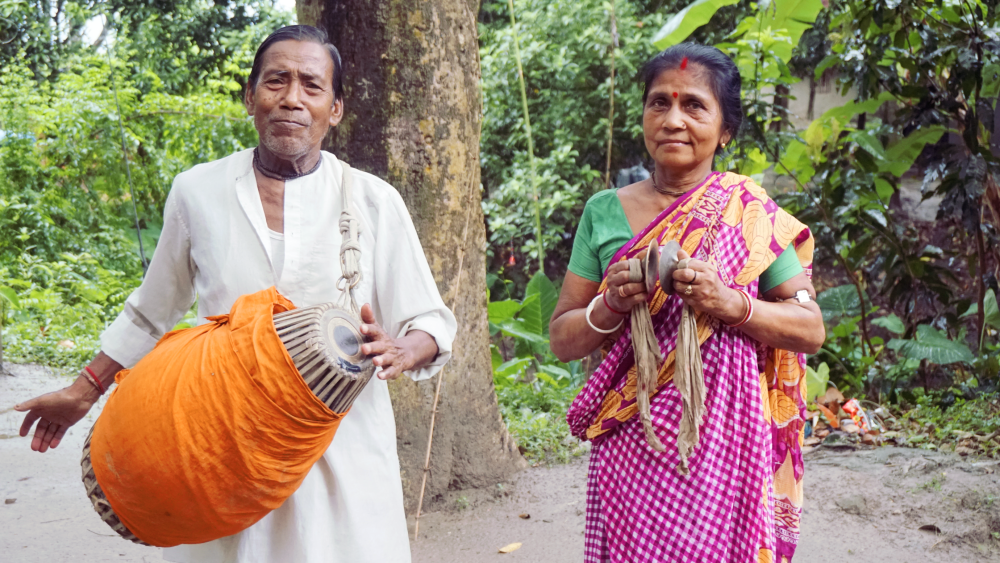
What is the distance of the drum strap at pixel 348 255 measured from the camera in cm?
180

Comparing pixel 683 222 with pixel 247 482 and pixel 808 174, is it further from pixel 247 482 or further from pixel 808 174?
pixel 808 174

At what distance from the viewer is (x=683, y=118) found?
2.02 m

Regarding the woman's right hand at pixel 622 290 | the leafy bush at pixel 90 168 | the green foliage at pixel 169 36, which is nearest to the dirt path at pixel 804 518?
the woman's right hand at pixel 622 290

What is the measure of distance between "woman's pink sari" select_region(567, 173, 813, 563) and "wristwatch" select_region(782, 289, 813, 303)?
0.37 feet

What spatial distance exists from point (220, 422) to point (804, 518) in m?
3.02

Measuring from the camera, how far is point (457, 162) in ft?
12.3

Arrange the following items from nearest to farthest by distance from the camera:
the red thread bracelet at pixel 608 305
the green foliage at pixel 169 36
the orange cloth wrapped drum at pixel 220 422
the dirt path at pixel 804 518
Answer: the orange cloth wrapped drum at pixel 220 422, the red thread bracelet at pixel 608 305, the dirt path at pixel 804 518, the green foliage at pixel 169 36

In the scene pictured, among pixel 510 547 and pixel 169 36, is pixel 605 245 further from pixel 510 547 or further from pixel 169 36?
pixel 169 36

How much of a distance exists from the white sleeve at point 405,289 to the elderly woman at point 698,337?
0.34 metres

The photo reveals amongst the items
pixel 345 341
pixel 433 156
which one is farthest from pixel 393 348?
pixel 433 156

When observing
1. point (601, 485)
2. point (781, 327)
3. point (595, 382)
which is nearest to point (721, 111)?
point (781, 327)

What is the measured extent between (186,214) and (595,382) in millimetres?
1074

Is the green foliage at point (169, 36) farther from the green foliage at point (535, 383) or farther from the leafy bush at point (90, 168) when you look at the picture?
the green foliage at point (535, 383)

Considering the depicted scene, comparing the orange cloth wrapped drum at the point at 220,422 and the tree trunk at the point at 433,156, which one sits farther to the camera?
the tree trunk at the point at 433,156
